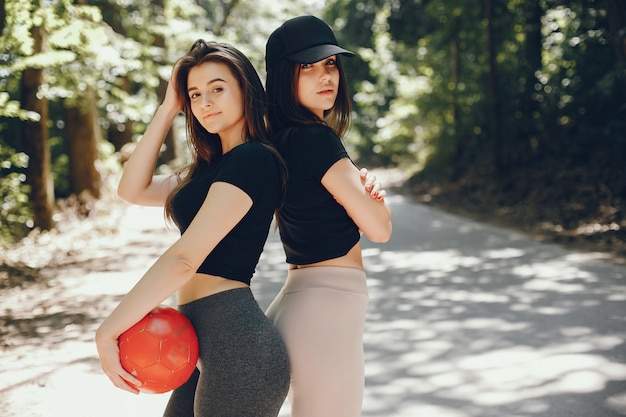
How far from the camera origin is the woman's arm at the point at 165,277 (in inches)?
78.6

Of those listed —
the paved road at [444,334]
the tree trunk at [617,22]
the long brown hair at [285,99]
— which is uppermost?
the tree trunk at [617,22]

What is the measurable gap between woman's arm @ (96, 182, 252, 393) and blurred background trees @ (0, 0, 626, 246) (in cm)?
532

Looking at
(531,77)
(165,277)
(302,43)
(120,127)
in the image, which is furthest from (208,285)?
(120,127)

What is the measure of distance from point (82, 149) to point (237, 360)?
12935 millimetres

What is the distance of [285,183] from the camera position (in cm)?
227

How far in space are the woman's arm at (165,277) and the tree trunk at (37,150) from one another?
9.35 metres

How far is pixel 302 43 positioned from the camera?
2.45 metres

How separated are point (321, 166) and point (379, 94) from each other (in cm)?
3198

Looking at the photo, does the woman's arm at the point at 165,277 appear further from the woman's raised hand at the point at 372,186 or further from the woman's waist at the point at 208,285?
the woman's raised hand at the point at 372,186

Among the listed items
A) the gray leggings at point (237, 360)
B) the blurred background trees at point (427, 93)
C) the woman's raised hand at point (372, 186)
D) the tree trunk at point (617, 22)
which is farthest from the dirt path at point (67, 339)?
the tree trunk at point (617, 22)

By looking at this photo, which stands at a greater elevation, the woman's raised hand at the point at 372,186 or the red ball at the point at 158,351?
the woman's raised hand at the point at 372,186

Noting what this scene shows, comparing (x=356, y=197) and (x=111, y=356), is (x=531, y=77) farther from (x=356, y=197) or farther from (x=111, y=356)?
(x=111, y=356)

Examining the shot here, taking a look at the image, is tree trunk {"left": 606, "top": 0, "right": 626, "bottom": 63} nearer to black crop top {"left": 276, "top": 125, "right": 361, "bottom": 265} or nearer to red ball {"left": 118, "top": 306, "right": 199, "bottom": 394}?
black crop top {"left": 276, "top": 125, "right": 361, "bottom": 265}

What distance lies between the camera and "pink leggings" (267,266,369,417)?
225 cm
